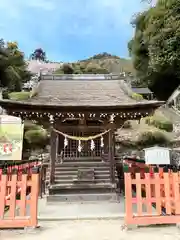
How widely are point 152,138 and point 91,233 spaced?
61.2ft

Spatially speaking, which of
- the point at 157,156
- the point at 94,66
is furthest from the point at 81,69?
the point at 157,156

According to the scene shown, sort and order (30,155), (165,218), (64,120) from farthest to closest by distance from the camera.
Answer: (30,155), (64,120), (165,218)

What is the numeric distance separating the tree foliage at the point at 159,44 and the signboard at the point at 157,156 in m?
17.3

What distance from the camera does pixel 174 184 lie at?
17.0ft

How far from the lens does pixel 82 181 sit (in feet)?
28.2

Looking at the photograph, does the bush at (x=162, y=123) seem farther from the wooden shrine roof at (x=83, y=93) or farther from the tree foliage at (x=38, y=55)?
the tree foliage at (x=38, y=55)

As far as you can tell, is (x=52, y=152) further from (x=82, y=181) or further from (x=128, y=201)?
(x=128, y=201)

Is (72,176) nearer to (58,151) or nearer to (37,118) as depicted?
(58,151)

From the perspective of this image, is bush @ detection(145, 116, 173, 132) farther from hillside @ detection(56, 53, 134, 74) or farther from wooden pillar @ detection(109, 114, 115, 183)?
hillside @ detection(56, 53, 134, 74)

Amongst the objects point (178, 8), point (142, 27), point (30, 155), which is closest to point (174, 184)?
point (30, 155)

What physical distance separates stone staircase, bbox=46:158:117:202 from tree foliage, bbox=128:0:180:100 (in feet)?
71.1

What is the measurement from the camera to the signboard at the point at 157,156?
12.2 meters

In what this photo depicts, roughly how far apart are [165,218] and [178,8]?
2677cm

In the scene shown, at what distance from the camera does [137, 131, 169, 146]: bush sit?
22.2 metres
